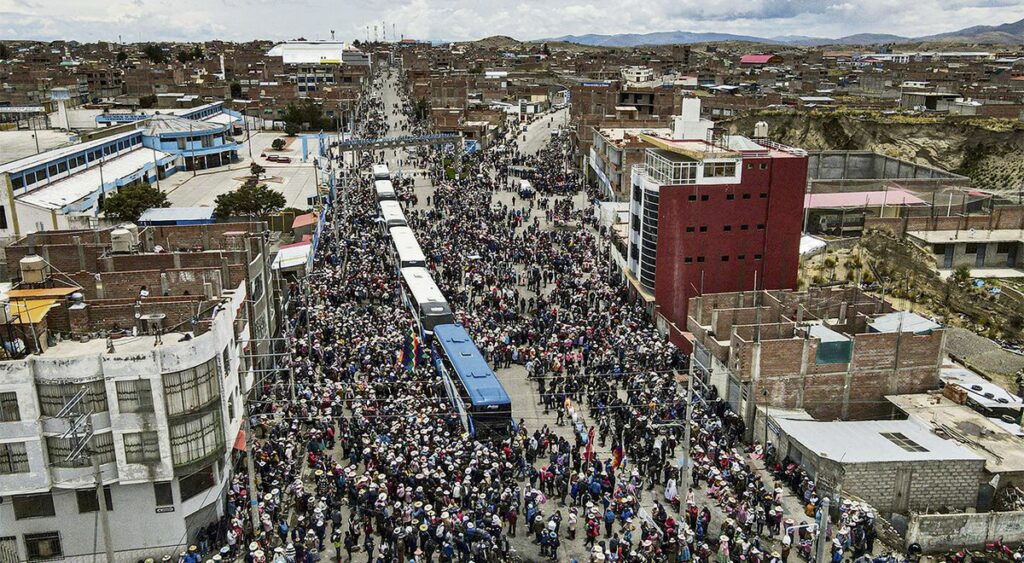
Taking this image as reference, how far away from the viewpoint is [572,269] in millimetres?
46438

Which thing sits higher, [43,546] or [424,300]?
[424,300]

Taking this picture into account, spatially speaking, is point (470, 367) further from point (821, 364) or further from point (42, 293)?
point (42, 293)

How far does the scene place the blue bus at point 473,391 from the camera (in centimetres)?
2566

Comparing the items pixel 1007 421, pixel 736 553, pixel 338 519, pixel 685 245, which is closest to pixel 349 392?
pixel 338 519

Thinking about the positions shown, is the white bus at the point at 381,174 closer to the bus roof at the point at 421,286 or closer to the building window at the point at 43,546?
the bus roof at the point at 421,286

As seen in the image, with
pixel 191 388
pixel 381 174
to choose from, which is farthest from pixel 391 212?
pixel 191 388

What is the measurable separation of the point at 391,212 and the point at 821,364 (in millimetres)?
30962

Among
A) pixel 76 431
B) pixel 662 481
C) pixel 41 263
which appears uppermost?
pixel 41 263

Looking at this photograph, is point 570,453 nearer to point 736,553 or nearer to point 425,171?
point 736,553

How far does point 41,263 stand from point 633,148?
46590 mm

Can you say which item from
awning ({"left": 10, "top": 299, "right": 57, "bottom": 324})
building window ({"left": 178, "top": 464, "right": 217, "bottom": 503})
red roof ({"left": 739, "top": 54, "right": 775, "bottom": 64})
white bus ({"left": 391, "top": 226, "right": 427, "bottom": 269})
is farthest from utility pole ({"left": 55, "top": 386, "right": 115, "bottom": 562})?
red roof ({"left": 739, "top": 54, "right": 775, "bottom": 64})

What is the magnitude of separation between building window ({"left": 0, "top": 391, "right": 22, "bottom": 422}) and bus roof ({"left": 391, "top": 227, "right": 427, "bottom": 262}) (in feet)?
72.9

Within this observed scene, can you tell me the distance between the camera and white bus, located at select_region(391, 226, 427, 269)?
40.0m

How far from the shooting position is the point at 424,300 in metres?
34.4
